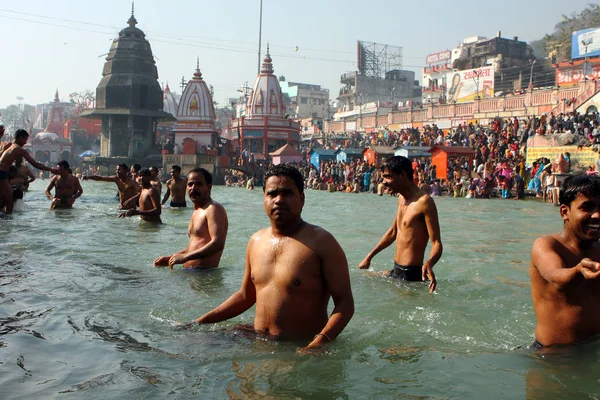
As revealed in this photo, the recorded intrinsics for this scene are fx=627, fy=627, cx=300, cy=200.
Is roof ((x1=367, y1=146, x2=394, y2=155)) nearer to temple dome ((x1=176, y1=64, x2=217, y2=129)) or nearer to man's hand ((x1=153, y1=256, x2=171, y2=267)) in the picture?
temple dome ((x1=176, y1=64, x2=217, y2=129))

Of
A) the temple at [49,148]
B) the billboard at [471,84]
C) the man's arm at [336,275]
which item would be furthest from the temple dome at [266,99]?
the man's arm at [336,275]

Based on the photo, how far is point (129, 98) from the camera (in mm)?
45062

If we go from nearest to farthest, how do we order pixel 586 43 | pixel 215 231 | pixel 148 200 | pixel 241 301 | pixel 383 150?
1. pixel 241 301
2. pixel 215 231
3. pixel 148 200
4. pixel 383 150
5. pixel 586 43

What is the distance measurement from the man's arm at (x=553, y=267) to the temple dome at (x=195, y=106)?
45.0 meters

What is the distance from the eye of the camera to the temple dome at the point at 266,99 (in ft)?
160

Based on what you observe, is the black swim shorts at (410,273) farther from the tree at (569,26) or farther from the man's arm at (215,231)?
the tree at (569,26)

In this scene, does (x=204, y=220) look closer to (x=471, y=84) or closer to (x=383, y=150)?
(x=383, y=150)

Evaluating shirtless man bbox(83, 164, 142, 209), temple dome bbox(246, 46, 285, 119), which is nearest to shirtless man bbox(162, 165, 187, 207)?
shirtless man bbox(83, 164, 142, 209)

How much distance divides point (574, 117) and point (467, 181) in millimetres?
4801

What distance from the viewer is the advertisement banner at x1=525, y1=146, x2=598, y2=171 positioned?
66.4 feet

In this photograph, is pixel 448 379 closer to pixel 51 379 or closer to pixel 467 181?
pixel 51 379

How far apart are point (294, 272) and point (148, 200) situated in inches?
280

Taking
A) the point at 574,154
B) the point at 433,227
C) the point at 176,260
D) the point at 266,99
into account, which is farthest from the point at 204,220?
the point at 266,99

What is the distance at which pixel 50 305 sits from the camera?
16.1 feet
